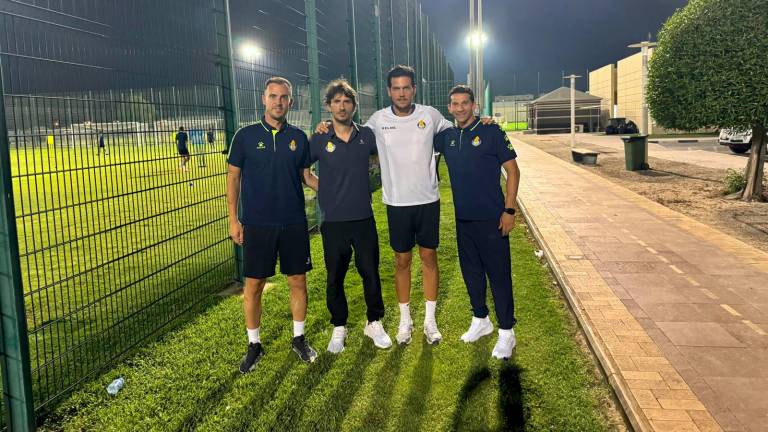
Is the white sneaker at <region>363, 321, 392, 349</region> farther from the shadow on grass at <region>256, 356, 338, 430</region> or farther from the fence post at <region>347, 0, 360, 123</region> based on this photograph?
the fence post at <region>347, 0, 360, 123</region>

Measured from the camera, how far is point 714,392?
3.37 m

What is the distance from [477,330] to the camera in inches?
173

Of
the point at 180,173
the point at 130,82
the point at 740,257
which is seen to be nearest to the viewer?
the point at 130,82

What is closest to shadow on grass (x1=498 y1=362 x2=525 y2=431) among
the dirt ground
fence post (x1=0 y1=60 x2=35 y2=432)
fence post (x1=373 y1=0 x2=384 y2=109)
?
fence post (x1=0 y1=60 x2=35 y2=432)

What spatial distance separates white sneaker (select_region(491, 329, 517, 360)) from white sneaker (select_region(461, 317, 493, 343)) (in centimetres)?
24

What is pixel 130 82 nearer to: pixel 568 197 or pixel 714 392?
pixel 714 392

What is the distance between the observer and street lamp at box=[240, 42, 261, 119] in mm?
5980

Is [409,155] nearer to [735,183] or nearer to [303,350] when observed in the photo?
[303,350]

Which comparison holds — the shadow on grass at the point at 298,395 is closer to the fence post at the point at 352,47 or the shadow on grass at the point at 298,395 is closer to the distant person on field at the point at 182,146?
the distant person on field at the point at 182,146

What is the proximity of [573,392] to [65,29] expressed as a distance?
3756 millimetres

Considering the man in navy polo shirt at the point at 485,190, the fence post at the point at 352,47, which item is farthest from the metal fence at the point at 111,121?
the man in navy polo shirt at the point at 485,190

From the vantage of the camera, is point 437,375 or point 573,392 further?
point 437,375

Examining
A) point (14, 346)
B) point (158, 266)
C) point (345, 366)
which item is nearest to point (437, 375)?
point (345, 366)

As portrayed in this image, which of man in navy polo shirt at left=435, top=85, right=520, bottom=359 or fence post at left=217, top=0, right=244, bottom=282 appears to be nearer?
man in navy polo shirt at left=435, top=85, right=520, bottom=359
